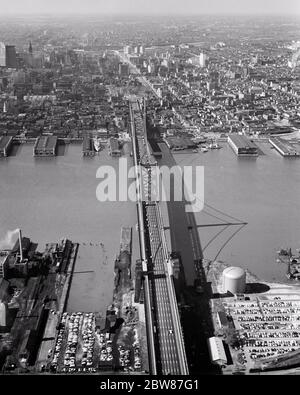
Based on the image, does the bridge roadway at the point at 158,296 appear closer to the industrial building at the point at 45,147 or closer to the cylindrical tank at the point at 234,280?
the cylindrical tank at the point at 234,280

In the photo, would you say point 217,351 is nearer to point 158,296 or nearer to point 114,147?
point 158,296

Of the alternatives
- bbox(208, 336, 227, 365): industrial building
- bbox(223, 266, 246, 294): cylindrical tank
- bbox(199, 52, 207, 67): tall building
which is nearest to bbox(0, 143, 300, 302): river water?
bbox(223, 266, 246, 294): cylindrical tank

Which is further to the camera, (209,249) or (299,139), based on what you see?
(299,139)

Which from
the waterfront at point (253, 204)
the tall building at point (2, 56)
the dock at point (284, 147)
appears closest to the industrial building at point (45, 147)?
the waterfront at point (253, 204)

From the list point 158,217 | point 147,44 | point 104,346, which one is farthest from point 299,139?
point 147,44

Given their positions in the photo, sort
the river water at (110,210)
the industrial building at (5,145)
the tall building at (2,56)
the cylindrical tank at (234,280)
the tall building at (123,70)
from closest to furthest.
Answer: the cylindrical tank at (234,280), the river water at (110,210), the industrial building at (5,145), the tall building at (2,56), the tall building at (123,70)
